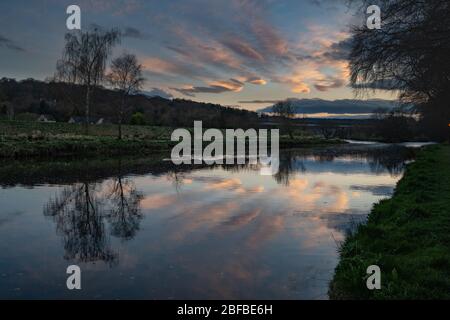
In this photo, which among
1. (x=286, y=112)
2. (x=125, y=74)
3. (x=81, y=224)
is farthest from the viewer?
(x=286, y=112)

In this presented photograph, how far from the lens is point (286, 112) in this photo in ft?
281

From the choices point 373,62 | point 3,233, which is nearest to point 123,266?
point 3,233

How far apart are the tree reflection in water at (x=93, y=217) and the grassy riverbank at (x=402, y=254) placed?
398 centimetres

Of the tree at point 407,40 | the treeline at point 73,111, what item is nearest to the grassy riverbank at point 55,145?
the treeline at point 73,111

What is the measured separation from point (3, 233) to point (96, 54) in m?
36.7

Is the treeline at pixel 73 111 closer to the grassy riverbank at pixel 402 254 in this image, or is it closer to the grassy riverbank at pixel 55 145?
the grassy riverbank at pixel 55 145

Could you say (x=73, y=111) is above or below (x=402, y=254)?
above

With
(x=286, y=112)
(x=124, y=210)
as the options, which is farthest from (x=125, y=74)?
(x=286, y=112)

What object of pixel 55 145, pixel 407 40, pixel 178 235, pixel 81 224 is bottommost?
pixel 178 235

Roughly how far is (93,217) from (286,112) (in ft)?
254

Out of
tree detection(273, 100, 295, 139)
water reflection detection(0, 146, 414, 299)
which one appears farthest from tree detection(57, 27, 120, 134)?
tree detection(273, 100, 295, 139)

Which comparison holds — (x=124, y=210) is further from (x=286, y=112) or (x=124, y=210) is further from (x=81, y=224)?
(x=286, y=112)

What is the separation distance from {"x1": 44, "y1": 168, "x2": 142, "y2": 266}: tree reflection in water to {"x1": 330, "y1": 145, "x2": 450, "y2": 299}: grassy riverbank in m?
3.98

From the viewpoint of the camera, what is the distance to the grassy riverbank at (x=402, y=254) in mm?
5469
